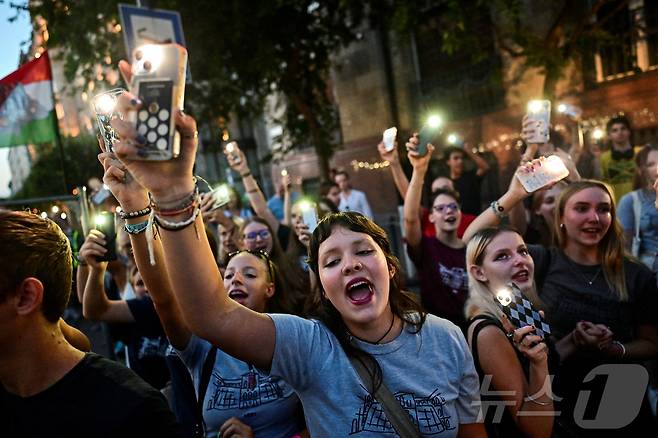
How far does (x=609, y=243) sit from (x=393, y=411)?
83.7 inches

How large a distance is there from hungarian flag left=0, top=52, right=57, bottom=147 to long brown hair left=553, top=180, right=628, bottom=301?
191 inches

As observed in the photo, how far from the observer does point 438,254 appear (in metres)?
3.88

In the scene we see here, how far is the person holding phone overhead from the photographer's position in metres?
2.84

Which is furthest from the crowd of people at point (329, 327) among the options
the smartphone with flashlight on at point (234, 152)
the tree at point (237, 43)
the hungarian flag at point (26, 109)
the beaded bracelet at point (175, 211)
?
the tree at point (237, 43)

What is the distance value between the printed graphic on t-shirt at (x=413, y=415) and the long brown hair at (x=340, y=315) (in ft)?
0.43

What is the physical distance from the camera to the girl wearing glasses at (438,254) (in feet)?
12.3

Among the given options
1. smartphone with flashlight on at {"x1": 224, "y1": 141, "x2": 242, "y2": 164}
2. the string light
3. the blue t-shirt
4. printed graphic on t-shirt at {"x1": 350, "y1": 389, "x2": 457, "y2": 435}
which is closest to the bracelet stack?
printed graphic on t-shirt at {"x1": 350, "y1": 389, "x2": 457, "y2": 435}

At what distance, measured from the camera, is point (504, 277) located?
2.74 meters

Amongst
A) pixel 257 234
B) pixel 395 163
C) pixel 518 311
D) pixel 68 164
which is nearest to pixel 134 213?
pixel 518 311

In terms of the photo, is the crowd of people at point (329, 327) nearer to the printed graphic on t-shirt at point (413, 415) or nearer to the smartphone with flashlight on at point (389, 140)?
the printed graphic on t-shirt at point (413, 415)

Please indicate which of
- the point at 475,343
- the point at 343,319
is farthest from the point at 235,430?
the point at 475,343

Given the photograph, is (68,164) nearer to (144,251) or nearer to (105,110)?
(105,110)

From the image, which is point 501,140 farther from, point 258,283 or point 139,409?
point 139,409

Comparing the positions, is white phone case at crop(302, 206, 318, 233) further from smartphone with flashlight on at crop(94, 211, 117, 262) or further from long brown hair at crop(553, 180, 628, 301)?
long brown hair at crop(553, 180, 628, 301)
